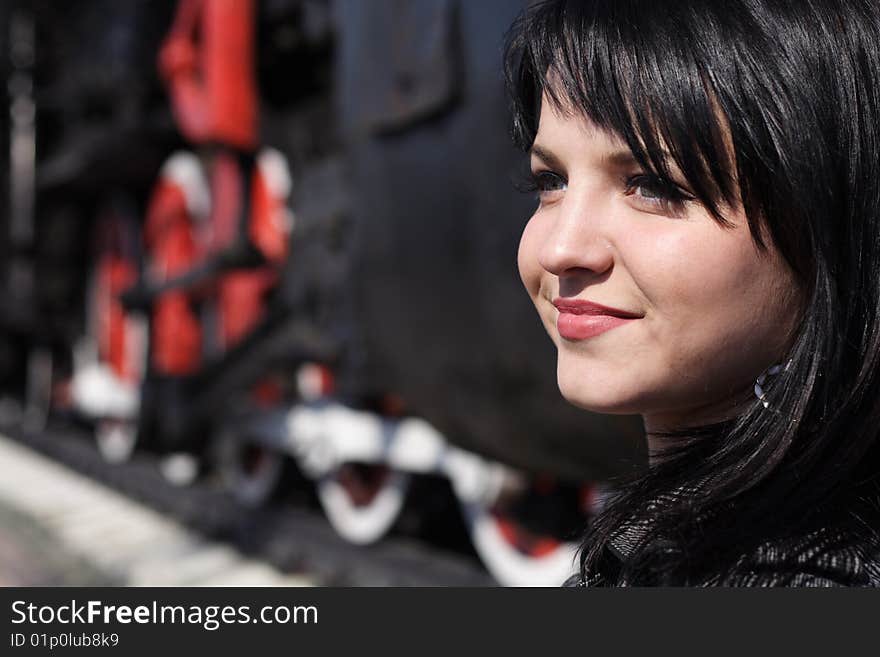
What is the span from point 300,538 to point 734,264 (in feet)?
8.77

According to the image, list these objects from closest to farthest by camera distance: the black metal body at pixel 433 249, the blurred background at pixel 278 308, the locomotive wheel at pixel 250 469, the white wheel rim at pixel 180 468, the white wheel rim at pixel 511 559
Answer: the black metal body at pixel 433 249 → the blurred background at pixel 278 308 → the white wheel rim at pixel 511 559 → the locomotive wheel at pixel 250 469 → the white wheel rim at pixel 180 468

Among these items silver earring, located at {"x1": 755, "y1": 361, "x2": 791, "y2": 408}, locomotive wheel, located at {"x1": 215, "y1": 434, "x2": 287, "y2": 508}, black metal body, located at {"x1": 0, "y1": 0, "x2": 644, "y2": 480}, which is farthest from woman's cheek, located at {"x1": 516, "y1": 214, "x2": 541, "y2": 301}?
locomotive wheel, located at {"x1": 215, "y1": 434, "x2": 287, "y2": 508}

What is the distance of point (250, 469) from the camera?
3992mm

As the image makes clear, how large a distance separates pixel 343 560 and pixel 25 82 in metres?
4.74

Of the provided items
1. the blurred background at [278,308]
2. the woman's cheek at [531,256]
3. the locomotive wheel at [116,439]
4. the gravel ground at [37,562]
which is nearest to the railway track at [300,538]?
the blurred background at [278,308]

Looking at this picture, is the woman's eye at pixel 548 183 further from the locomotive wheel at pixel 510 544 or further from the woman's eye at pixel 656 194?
the locomotive wheel at pixel 510 544

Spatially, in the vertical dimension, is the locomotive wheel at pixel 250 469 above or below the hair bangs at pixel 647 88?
below

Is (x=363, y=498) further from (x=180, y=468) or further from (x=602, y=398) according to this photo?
(x=602, y=398)

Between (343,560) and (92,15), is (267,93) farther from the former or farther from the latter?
(92,15)

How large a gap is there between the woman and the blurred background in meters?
0.21

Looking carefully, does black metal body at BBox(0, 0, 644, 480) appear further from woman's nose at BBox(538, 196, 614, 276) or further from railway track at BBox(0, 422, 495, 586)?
woman's nose at BBox(538, 196, 614, 276)

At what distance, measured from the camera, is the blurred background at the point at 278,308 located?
5.89ft

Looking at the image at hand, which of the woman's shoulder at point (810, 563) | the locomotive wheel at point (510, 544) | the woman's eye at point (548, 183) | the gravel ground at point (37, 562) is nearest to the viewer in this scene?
the woman's shoulder at point (810, 563)

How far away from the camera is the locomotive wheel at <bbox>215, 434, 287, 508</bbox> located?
12.0 feet
